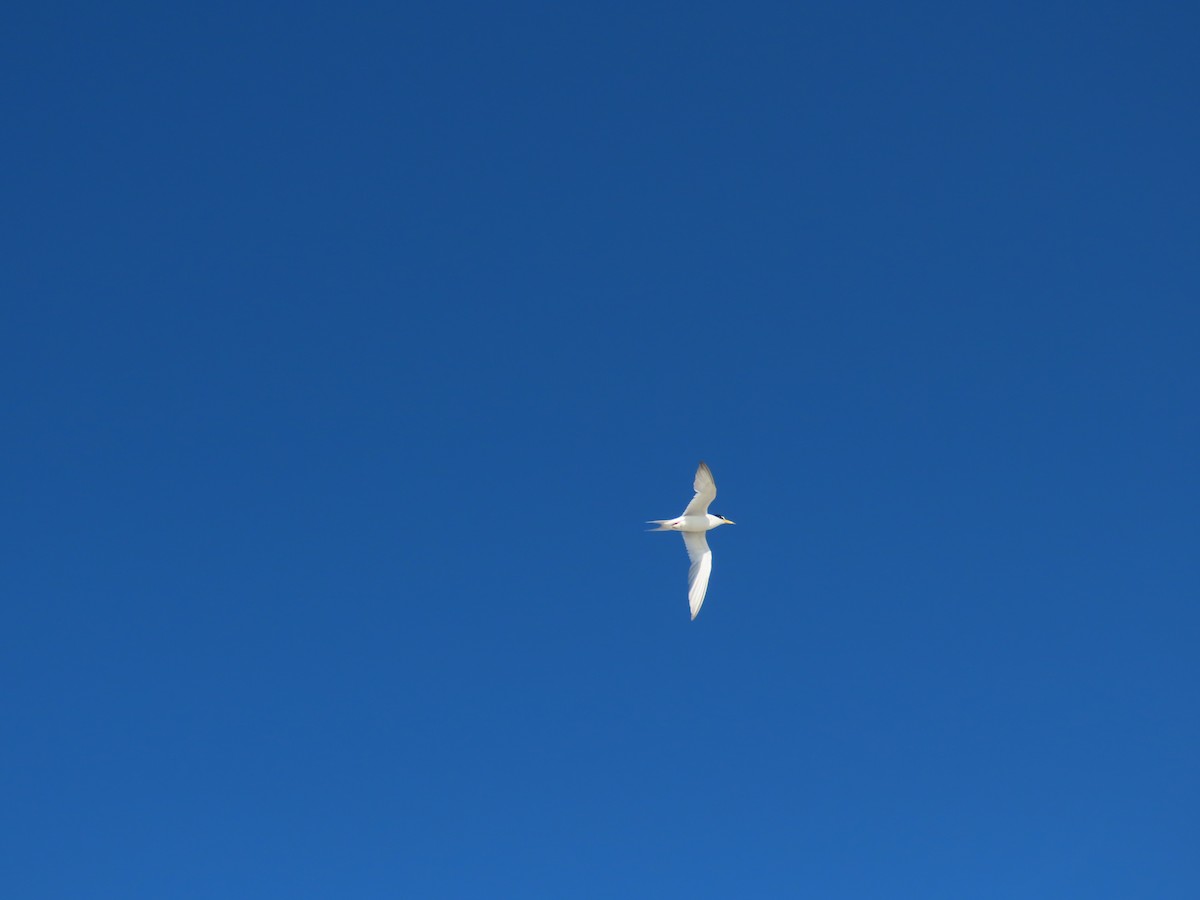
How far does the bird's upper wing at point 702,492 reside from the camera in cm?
2105

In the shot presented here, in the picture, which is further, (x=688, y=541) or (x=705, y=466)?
(x=688, y=541)

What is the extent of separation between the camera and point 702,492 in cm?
2141

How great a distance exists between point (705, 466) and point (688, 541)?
2.76 metres

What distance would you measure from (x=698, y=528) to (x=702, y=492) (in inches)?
59.3

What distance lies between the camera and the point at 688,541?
2305 cm

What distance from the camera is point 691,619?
822 inches

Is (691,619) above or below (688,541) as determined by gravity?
below

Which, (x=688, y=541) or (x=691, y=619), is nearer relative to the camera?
(x=691, y=619)

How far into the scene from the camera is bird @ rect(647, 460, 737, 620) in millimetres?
21312

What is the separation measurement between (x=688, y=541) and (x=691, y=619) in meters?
2.59

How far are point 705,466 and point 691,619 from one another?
3192 mm

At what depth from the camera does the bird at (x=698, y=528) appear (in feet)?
69.9

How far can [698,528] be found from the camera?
22641 millimetres

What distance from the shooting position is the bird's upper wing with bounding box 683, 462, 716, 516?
2105cm
